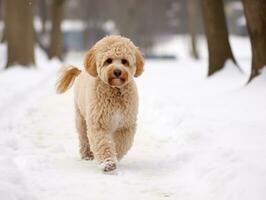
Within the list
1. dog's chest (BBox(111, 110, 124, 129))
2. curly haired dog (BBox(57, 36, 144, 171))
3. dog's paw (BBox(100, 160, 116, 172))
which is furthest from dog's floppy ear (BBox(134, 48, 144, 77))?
dog's paw (BBox(100, 160, 116, 172))

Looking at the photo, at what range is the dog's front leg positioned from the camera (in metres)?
5.83

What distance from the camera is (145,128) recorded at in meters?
8.88

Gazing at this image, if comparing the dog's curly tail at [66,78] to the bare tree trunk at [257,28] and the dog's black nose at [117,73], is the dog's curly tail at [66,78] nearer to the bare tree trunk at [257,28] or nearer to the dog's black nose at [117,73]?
the dog's black nose at [117,73]

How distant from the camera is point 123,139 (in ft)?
20.6

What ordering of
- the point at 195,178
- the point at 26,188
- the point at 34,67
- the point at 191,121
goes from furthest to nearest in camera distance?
the point at 34,67 < the point at 191,121 < the point at 195,178 < the point at 26,188

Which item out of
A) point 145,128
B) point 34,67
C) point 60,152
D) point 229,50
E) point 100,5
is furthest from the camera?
point 100,5

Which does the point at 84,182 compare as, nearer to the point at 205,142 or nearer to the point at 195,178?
the point at 195,178

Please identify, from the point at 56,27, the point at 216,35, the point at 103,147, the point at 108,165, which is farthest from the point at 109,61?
the point at 56,27

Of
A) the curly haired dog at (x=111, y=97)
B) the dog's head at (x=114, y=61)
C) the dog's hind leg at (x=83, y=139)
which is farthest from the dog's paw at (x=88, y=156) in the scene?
the dog's head at (x=114, y=61)

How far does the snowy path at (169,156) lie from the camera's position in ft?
16.4

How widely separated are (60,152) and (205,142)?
171cm

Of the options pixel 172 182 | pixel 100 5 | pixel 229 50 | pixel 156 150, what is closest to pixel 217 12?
pixel 229 50

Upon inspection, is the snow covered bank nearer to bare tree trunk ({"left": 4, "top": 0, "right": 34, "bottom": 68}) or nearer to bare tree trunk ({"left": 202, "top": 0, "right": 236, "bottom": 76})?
bare tree trunk ({"left": 4, "top": 0, "right": 34, "bottom": 68})

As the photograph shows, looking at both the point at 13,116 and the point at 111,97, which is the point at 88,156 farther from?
the point at 13,116
